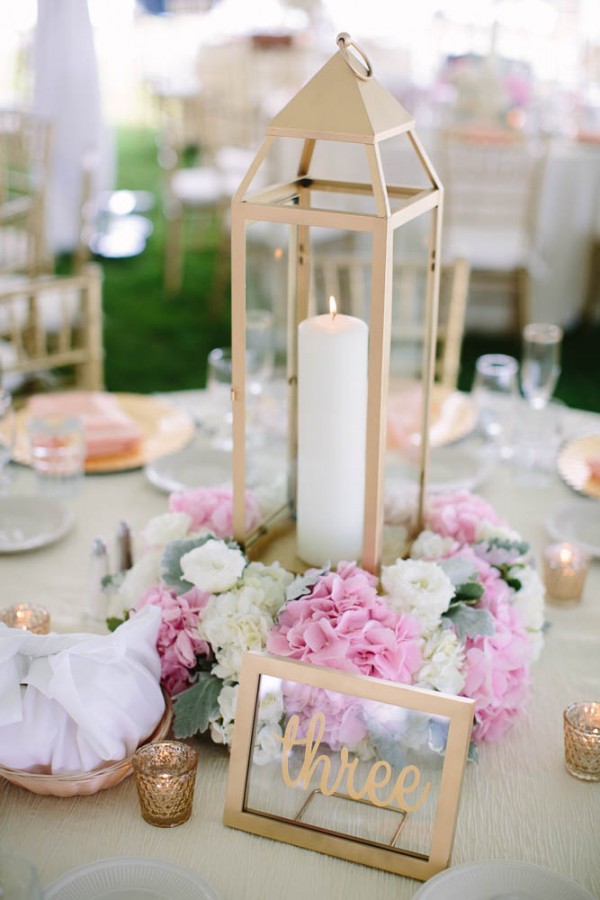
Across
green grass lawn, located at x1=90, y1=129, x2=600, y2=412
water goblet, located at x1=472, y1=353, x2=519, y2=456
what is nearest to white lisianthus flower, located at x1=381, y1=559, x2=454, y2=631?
water goblet, located at x1=472, y1=353, x2=519, y2=456

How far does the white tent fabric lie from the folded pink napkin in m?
2.93

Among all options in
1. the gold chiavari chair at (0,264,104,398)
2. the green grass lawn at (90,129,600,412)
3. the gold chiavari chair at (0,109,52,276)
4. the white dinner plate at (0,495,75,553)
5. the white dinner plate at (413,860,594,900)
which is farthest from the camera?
the green grass lawn at (90,129,600,412)

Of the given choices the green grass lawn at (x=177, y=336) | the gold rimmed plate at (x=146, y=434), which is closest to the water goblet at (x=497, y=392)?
the gold rimmed plate at (x=146, y=434)

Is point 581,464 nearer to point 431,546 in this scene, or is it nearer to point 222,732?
point 431,546

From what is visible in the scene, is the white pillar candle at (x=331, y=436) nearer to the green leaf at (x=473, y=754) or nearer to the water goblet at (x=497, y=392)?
the green leaf at (x=473, y=754)

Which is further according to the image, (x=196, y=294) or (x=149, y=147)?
(x=149, y=147)

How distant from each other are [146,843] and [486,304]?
3.86m

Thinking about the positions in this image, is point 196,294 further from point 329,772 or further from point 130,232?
point 329,772

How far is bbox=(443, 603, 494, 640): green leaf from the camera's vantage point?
1.09 m

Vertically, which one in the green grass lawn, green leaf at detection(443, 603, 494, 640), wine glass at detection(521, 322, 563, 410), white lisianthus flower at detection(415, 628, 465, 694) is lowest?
the green grass lawn

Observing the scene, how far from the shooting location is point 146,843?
967mm

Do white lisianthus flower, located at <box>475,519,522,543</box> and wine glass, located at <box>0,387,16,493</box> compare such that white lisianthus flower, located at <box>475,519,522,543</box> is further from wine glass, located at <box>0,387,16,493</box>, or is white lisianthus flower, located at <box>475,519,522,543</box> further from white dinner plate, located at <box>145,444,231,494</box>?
wine glass, located at <box>0,387,16,493</box>

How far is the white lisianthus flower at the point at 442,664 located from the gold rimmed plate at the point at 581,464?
653mm

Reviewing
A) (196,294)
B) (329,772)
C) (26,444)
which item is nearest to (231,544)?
(329,772)
